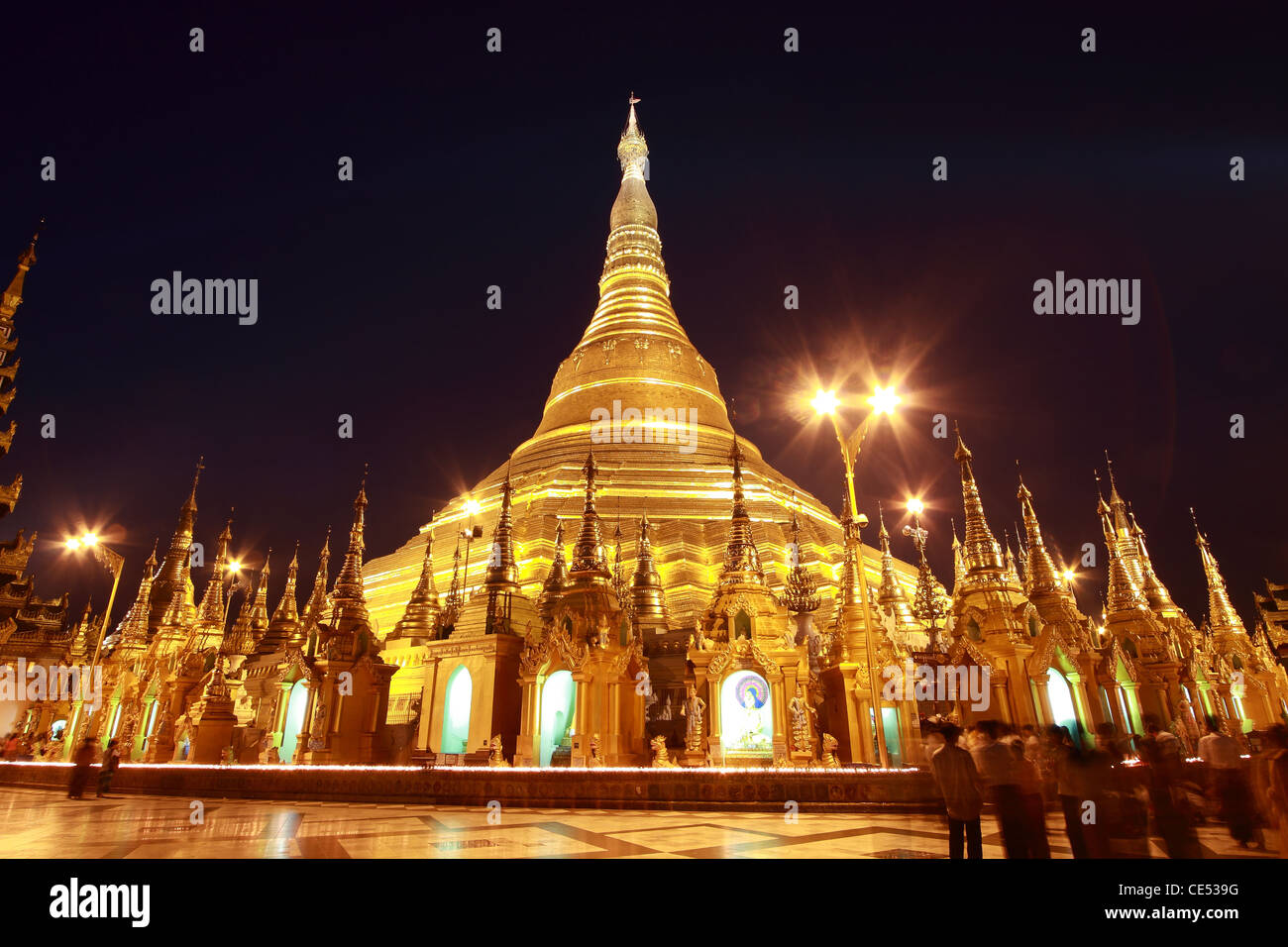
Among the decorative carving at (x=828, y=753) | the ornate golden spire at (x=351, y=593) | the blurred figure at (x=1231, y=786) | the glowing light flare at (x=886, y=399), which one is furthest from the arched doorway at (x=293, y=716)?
the blurred figure at (x=1231, y=786)

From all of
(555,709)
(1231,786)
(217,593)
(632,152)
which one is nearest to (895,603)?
(555,709)

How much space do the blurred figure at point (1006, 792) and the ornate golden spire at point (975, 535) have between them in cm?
1298

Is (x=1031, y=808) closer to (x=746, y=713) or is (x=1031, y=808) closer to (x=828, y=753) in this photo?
(x=828, y=753)

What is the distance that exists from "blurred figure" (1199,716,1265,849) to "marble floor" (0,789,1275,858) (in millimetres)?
203

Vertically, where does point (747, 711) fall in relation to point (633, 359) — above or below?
below

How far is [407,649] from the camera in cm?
2419

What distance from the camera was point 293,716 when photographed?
67.7 feet

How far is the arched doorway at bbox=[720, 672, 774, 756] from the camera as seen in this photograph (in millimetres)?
16391

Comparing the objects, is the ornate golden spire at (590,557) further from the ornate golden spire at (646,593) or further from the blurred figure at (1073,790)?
the blurred figure at (1073,790)

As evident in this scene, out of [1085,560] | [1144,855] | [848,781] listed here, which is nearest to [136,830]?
[848,781]

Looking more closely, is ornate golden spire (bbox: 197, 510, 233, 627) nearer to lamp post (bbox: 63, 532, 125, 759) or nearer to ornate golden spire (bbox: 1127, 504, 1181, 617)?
lamp post (bbox: 63, 532, 125, 759)

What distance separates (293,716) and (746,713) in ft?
43.5
